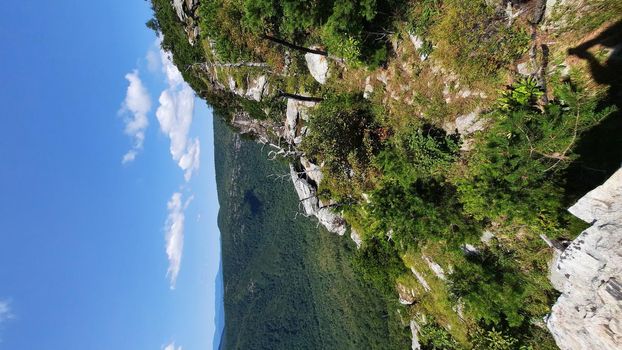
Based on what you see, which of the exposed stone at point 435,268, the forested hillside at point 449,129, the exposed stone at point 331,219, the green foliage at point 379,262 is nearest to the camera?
the forested hillside at point 449,129

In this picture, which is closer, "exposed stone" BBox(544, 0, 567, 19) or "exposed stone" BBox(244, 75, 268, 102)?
"exposed stone" BBox(544, 0, 567, 19)

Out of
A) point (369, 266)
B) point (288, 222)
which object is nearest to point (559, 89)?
point (369, 266)

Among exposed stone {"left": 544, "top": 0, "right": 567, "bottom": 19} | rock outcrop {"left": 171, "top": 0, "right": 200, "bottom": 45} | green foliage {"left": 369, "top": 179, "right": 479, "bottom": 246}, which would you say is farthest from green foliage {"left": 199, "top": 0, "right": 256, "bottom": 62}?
exposed stone {"left": 544, "top": 0, "right": 567, "bottom": 19}

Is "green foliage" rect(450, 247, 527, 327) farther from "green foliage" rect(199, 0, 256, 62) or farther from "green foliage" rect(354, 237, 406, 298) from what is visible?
"green foliage" rect(199, 0, 256, 62)

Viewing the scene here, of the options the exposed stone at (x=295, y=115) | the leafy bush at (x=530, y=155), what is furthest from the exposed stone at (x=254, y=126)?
the leafy bush at (x=530, y=155)

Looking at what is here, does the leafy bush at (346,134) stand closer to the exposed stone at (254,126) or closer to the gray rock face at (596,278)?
the exposed stone at (254,126)

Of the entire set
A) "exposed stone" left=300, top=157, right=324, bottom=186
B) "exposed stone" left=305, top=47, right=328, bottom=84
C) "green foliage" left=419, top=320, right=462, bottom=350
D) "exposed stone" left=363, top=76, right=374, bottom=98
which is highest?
"exposed stone" left=305, top=47, right=328, bottom=84
